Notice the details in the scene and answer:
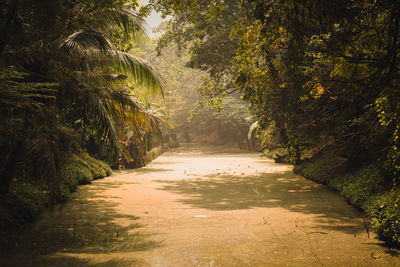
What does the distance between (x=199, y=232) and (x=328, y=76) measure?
4.50 metres

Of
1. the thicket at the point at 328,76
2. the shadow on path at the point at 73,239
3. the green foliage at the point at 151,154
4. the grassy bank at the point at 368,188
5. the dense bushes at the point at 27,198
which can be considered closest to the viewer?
the thicket at the point at 328,76

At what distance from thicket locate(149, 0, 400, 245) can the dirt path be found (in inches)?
30.4

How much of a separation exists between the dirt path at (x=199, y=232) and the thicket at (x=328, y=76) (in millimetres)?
771

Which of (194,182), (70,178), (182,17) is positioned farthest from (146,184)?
(182,17)

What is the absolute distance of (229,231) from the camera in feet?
21.2

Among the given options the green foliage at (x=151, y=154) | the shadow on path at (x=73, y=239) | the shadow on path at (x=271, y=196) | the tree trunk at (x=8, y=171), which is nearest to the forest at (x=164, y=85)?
the tree trunk at (x=8, y=171)

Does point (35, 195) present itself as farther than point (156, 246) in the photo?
Yes

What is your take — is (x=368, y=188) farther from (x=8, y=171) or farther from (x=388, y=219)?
(x=8, y=171)

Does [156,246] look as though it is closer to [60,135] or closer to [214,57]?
[60,135]

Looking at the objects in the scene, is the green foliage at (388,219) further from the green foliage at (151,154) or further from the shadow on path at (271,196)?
the green foliage at (151,154)

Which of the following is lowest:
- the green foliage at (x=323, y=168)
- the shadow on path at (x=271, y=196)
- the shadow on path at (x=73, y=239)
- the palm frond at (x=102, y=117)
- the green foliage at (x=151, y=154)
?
the shadow on path at (x=271, y=196)

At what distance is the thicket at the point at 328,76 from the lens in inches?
162

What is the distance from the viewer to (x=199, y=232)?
640 centimetres

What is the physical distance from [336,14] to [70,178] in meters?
9.72
